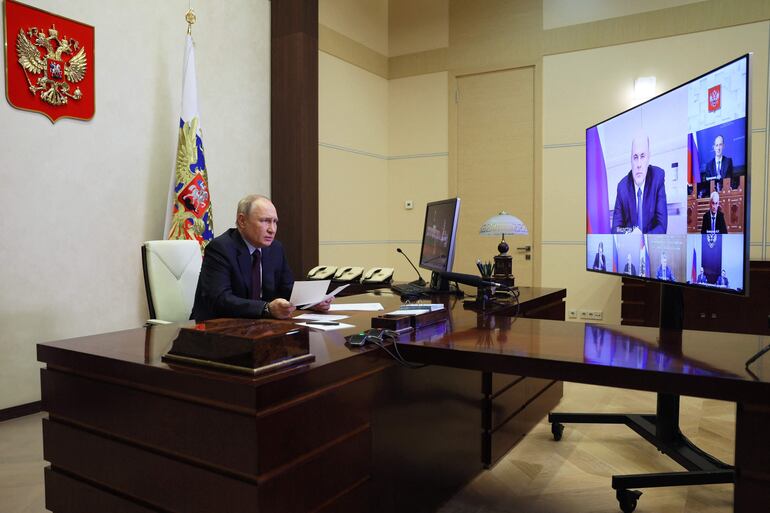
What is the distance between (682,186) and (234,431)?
5.33ft

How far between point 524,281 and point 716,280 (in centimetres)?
444

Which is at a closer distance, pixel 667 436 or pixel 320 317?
pixel 320 317

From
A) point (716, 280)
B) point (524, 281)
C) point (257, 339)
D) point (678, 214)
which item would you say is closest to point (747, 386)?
point (716, 280)

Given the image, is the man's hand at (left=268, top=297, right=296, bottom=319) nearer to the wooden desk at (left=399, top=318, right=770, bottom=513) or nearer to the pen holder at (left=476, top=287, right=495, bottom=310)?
the wooden desk at (left=399, top=318, right=770, bottom=513)

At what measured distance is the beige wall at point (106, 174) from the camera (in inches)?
135

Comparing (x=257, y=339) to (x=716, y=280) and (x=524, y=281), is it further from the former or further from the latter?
(x=524, y=281)

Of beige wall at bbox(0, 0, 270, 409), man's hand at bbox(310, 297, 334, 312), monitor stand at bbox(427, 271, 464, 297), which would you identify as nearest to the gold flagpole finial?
beige wall at bbox(0, 0, 270, 409)

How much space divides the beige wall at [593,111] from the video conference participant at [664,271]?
374 centimetres

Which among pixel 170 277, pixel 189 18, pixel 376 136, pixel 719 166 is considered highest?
pixel 189 18

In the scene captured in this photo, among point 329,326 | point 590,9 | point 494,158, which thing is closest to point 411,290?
point 329,326

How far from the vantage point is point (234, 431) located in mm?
1356

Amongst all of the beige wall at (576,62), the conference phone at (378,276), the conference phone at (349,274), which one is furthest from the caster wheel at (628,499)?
the beige wall at (576,62)

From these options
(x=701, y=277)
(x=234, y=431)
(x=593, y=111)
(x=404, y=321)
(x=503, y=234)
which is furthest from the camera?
(x=593, y=111)

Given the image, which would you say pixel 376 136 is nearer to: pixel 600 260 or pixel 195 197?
pixel 195 197
